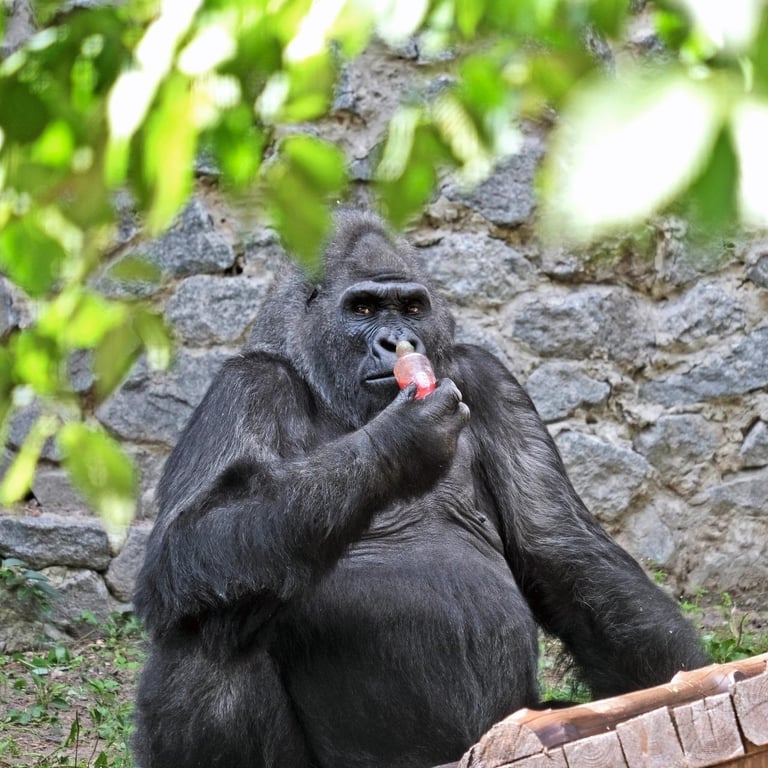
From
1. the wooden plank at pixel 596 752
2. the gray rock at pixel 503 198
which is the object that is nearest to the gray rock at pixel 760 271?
the gray rock at pixel 503 198

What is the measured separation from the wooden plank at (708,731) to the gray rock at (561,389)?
297 cm

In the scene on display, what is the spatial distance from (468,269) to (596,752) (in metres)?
3.25

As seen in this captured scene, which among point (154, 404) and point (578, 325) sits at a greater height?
point (154, 404)

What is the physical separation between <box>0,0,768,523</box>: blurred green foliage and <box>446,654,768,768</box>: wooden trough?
1.00m

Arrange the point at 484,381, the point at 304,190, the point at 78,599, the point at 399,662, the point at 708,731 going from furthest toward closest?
the point at 78,599 < the point at 484,381 < the point at 399,662 < the point at 708,731 < the point at 304,190

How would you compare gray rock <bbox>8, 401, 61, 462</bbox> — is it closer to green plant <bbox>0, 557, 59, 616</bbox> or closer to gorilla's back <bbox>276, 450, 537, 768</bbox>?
green plant <bbox>0, 557, 59, 616</bbox>

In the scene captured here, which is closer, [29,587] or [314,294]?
[314,294]

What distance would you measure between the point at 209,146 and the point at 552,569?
102 inches

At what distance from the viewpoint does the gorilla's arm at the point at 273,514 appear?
3.29 metres

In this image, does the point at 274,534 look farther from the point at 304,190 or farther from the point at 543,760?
the point at 304,190

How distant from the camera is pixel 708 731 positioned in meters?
2.47

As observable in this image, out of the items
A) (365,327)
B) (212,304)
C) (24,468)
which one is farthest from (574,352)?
(24,468)

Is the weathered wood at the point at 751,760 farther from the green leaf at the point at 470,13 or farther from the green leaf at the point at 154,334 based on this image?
the green leaf at the point at 470,13

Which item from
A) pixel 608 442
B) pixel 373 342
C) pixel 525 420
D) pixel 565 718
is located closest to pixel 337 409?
pixel 373 342
